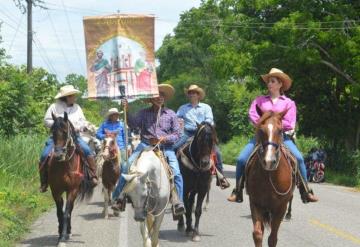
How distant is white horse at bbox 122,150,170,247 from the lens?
350 inches

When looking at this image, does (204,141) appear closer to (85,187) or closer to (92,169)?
(92,169)

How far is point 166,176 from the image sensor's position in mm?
9883

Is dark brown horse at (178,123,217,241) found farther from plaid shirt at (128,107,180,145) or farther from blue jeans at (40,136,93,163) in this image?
blue jeans at (40,136,93,163)

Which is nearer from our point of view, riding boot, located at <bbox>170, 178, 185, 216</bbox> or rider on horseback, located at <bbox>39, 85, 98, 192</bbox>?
riding boot, located at <bbox>170, 178, 185, 216</bbox>

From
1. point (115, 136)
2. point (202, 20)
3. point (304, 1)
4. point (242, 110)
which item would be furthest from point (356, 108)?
point (242, 110)

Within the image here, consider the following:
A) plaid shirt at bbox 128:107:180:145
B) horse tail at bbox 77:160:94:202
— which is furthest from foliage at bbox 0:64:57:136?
plaid shirt at bbox 128:107:180:145

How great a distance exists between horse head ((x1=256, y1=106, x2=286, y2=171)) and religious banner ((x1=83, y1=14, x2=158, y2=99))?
6.37ft

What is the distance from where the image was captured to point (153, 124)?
1052 cm

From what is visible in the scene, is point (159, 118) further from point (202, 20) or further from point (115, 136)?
point (202, 20)

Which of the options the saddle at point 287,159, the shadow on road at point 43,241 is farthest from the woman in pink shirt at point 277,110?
the shadow on road at point 43,241

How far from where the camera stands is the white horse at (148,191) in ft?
29.1

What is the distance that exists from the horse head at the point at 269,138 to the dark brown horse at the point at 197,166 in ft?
9.51

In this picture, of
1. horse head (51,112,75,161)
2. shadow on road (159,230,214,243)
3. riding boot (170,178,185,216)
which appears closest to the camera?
riding boot (170,178,185,216)

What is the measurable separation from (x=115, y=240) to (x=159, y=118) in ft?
8.26
